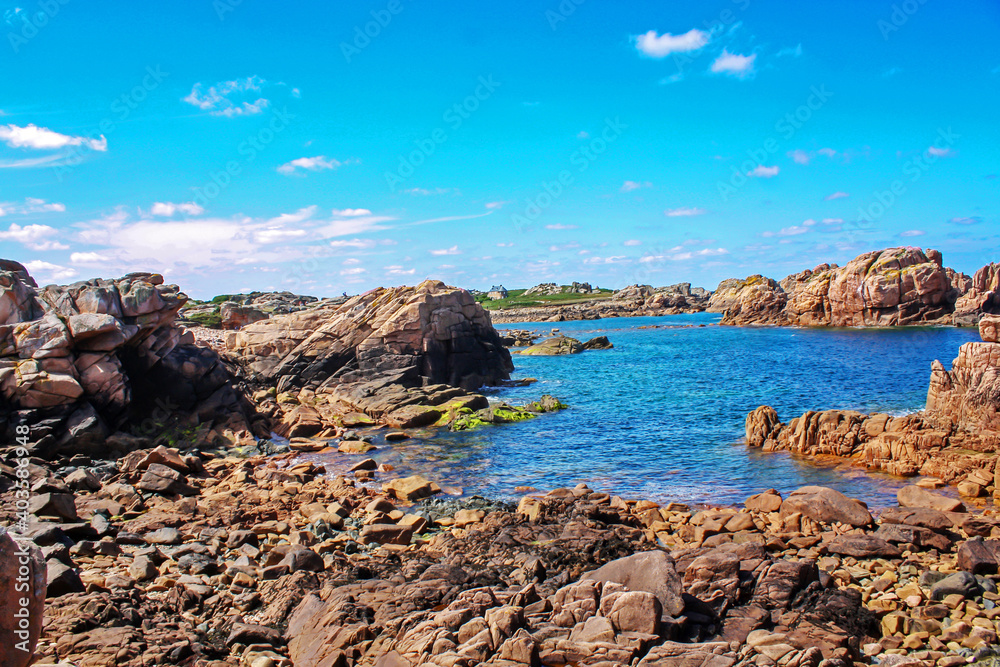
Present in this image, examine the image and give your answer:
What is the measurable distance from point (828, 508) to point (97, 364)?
29.9 m

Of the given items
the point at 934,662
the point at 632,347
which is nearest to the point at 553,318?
the point at 632,347

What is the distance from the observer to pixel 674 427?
3391 centimetres

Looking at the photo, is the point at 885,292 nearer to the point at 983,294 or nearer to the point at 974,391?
the point at 983,294

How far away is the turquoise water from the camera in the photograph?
2350 cm

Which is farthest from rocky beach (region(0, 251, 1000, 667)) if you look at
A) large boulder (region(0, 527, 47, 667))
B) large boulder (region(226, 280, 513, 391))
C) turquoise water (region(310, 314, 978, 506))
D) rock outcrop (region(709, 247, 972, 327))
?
rock outcrop (region(709, 247, 972, 327))

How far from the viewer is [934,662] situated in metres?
10.1

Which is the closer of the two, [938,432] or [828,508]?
[828,508]

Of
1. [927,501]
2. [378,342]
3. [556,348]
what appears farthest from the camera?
[556,348]

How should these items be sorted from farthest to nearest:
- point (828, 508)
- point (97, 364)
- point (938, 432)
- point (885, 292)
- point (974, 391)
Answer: point (885, 292)
point (97, 364)
point (974, 391)
point (938, 432)
point (828, 508)

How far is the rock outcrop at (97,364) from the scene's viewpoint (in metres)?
24.6

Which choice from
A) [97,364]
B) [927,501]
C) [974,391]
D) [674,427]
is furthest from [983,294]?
[97,364]

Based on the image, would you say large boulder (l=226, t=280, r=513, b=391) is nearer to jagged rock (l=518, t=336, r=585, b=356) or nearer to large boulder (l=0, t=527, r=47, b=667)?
jagged rock (l=518, t=336, r=585, b=356)

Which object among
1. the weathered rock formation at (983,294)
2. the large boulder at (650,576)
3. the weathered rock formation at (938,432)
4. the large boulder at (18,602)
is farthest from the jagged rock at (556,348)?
the large boulder at (18,602)

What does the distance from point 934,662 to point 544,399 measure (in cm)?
3227
